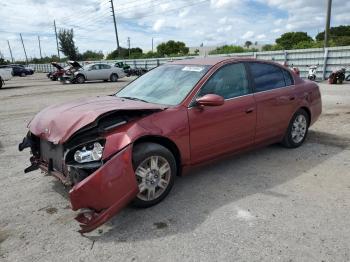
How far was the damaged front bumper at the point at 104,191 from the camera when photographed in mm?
3031

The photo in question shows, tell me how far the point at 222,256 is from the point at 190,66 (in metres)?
2.68

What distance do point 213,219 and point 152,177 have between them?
0.80 m

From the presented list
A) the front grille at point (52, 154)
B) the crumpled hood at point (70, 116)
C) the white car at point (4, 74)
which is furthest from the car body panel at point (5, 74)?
the front grille at point (52, 154)

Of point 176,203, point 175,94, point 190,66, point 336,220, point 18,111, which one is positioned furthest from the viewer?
point 18,111

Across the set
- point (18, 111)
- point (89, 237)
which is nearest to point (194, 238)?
point (89, 237)

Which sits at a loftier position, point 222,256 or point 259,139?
point 259,139

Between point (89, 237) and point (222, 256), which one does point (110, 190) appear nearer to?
point (89, 237)

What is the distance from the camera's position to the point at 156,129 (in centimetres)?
364

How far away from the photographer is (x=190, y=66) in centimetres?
462

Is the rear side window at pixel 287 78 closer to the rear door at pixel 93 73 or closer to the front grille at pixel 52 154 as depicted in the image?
the front grille at pixel 52 154

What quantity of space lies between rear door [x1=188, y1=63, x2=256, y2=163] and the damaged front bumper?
3.45ft

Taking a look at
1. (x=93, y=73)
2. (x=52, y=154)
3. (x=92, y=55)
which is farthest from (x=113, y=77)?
(x=92, y=55)

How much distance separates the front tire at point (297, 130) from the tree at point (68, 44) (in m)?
63.4

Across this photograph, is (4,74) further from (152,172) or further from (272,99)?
(152,172)
